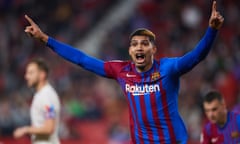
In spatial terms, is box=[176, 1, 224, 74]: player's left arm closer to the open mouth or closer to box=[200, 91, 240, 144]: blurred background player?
the open mouth

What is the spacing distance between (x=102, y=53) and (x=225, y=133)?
8251 mm

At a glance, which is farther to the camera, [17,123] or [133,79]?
[17,123]

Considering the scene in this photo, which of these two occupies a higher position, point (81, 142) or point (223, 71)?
point (223, 71)

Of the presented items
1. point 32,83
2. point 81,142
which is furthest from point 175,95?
point 81,142

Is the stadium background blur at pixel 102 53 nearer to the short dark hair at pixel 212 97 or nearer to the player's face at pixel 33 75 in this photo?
the short dark hair at pixel 212 97

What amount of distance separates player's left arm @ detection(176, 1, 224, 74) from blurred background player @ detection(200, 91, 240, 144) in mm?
1334

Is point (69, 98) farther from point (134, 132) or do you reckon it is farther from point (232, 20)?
point (134, 132)

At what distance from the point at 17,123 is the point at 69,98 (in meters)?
1.44

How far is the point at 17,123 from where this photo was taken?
12289 millimetres

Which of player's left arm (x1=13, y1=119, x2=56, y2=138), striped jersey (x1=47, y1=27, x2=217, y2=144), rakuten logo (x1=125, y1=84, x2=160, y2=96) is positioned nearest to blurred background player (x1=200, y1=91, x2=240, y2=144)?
striped jersey (x1=47, y1=27, x2=217, y2=144)

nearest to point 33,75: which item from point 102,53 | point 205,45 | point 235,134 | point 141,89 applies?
point 141,89

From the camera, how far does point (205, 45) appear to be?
5.38 m

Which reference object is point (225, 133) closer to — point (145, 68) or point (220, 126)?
point (220, 126)

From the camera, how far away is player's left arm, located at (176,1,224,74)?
5.28 metres
